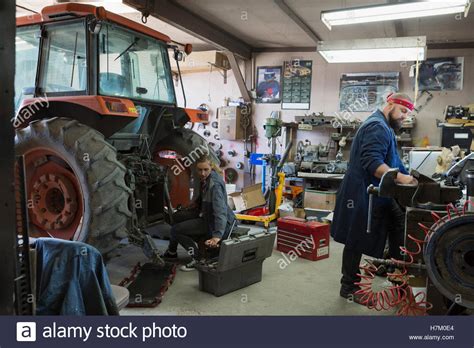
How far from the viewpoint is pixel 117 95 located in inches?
143

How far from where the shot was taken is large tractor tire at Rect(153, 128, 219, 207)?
4398 mm

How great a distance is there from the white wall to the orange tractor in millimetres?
3716

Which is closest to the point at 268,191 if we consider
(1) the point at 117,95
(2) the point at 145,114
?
(2) the point at 145,114

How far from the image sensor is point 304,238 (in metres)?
4.10

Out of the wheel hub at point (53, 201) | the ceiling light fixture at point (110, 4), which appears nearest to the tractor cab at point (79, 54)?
the wheel hub at point (53, 201)

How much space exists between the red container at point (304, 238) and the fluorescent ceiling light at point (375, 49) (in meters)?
1.83

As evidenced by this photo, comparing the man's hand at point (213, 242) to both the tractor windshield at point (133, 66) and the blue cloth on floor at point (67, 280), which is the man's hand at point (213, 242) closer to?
the tractor windshield at point (133, 66)

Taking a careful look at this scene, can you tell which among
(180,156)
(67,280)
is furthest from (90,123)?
(67,280)

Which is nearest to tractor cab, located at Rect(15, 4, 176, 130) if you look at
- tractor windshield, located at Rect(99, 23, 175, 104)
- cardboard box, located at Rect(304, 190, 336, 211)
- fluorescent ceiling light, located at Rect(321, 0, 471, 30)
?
tractor windshield, located at Rect(99, 23, 175, 104)

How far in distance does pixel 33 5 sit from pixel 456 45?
6119mm

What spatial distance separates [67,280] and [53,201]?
2086mm

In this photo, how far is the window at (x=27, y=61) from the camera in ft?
11.9

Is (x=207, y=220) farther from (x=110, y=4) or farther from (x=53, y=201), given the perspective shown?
(x=110, y=4)

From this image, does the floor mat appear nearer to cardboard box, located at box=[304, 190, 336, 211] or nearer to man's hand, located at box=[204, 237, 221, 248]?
man's hand, located at box=[204, 237, 221, 248]
